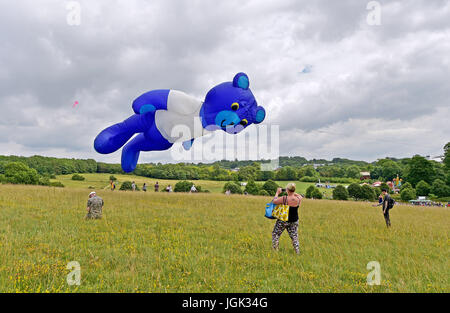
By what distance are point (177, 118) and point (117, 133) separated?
9.49 ft

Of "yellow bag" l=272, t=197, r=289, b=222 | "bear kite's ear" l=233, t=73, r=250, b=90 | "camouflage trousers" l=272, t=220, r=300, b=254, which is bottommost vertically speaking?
"camouflage trousers" l=272, t=220, r=300, b=254

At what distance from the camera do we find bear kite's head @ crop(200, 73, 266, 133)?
8609 millimetres

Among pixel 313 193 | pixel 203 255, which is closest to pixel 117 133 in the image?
pixel 203 255

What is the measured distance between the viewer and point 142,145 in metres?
10.9

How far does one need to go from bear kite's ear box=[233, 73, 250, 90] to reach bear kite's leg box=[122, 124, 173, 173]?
3651 millimetres

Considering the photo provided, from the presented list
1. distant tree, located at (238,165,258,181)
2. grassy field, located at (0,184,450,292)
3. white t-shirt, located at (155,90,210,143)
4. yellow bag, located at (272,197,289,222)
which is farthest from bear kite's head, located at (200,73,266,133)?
distant tree, located at (238,165,258,181)

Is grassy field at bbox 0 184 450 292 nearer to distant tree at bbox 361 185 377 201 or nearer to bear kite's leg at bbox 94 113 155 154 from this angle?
bear kite's leg at bbox 94 113 155 154

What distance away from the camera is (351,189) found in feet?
184

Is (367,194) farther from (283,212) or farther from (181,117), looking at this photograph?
(283,212)
